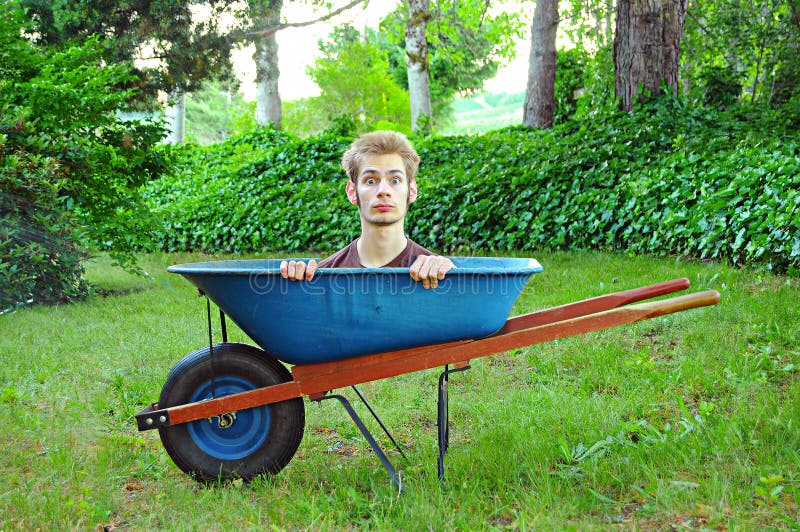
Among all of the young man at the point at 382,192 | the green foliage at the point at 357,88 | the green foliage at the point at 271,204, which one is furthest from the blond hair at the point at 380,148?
the green foliage at the point at 357,88

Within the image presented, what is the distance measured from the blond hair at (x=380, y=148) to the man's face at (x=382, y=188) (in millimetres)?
19

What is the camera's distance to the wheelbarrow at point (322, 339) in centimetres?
231

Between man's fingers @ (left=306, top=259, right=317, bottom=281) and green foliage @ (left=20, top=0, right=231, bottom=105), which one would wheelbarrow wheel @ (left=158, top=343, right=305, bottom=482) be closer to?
man's fingers @ (left=306, top=259, right=317, bottom=281)

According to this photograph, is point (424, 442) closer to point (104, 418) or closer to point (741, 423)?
point (741, 423)

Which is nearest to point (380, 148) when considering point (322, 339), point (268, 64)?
point (322, 339)

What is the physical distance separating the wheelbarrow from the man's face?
1.52 ft

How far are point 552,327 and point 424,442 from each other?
985 millimetres

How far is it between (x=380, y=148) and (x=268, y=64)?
12.0 meters

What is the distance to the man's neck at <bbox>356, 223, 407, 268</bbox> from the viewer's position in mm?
2727

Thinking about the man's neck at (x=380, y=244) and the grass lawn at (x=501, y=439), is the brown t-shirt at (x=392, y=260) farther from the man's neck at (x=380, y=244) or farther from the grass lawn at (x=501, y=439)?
the grass lawn at (x=501, y=439)

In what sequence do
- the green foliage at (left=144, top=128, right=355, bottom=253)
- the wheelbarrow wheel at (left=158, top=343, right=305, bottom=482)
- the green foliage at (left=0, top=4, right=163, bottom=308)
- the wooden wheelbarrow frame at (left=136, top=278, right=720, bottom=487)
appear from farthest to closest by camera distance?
1. the green foliage at (left=144, top=128, right=355, bottom=253)
2. the green foliage at (left=0, top=4, right=163, bottom=308)
3. the wheelbarrow wheel at (left=158, top=343, right=305, bottom=482)
4. the wooden wheelbarrow frame at (left=136, top=278, right=720, bottom=487)

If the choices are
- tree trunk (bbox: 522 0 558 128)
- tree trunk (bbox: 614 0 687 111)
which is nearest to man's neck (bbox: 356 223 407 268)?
tree trunk (bbox: 614 0 687 111)

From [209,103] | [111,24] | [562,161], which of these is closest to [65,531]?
[562,161]

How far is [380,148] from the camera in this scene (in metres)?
2.68
